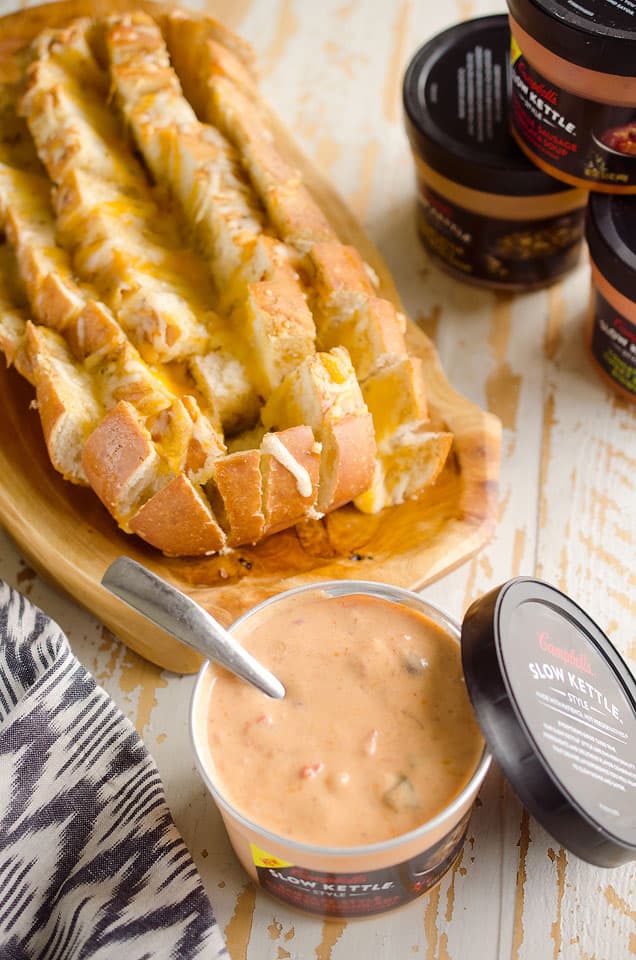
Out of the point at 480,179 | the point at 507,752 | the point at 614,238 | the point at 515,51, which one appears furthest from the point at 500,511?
the point at 515,51

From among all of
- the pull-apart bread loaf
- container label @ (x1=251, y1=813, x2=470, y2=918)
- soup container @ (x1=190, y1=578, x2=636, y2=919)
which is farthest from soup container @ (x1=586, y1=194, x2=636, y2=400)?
container label @ (x1=251, y1=813, x2=470, y2=918)

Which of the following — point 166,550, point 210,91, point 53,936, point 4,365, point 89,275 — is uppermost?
point 210,91

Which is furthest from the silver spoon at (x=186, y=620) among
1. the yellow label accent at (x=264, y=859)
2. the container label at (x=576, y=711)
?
the container label at (x=576, y=711)

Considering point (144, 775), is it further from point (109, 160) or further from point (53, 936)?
point (109, 160)

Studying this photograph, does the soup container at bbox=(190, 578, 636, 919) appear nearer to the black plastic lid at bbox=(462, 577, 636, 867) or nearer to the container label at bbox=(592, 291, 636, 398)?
the black plastic lid at bbox=(462, 577, 636, 867)

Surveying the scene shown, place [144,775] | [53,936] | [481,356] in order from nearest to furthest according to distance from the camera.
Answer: [53,936] → [144,775] → [481,356]

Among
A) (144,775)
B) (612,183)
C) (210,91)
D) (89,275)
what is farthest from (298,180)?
(144,775)

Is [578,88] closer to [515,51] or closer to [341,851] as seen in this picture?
[515,51]
